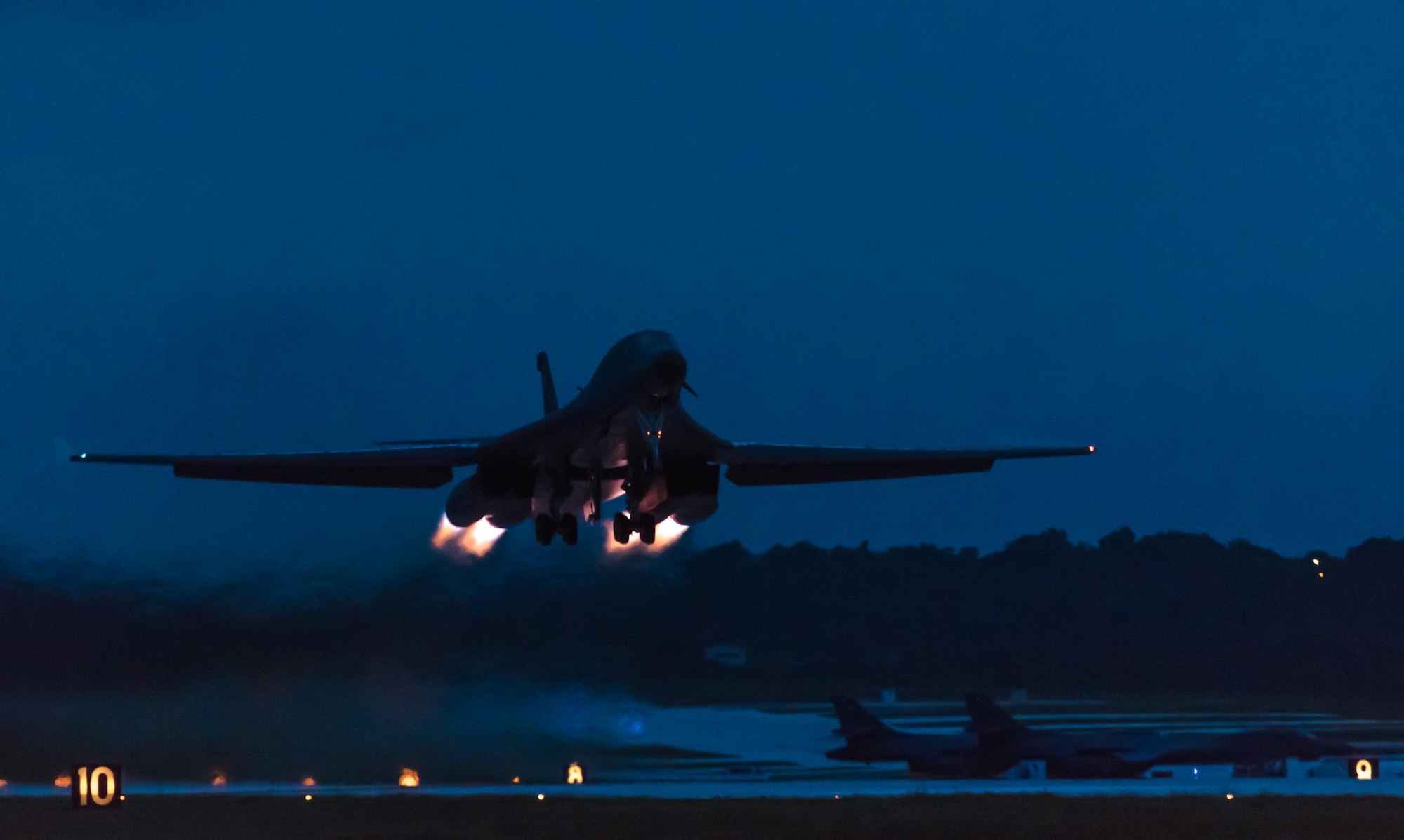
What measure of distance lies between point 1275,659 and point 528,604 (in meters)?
28.7

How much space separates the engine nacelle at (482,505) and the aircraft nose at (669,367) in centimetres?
587

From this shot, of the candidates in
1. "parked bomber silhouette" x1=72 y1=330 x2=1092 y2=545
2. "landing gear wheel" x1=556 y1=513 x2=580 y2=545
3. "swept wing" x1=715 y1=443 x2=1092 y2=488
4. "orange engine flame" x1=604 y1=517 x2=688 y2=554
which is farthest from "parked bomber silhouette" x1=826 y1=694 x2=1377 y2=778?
"landing gear wheel" x1=556 y1=513 x2=580 y2=545

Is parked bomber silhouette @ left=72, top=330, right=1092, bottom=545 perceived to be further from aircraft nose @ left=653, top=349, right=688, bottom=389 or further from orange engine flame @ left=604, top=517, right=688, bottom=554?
orange engine flame @ left=604, top=517, right=688, bottom=554

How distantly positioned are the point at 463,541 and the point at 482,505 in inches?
390

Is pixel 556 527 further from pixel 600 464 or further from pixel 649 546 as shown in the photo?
pixel 649 546

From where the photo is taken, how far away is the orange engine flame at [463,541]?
34625mm

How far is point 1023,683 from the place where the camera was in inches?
1943

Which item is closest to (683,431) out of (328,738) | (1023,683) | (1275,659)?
(328,738)

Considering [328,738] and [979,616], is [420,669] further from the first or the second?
[979,616]

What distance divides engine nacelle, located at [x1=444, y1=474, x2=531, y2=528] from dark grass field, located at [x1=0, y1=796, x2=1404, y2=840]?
10779mm

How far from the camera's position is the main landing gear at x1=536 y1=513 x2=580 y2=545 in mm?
25328

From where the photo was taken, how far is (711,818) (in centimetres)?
3603

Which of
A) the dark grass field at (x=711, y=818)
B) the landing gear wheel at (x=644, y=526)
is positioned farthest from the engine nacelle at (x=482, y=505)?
the dark grass field at (x=711, y=818)

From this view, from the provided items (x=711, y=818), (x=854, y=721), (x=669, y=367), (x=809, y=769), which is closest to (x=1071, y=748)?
(x=854, y=721)
